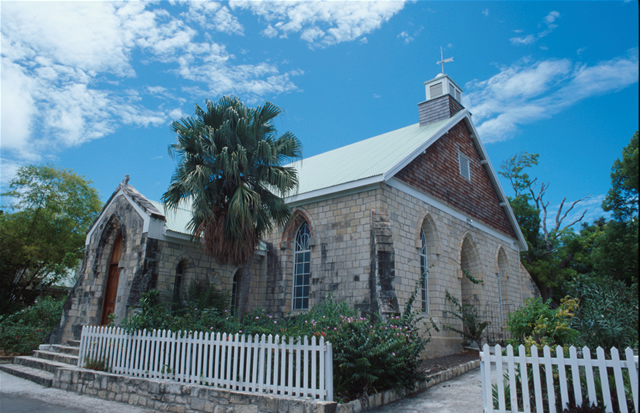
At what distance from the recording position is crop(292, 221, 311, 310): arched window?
47.5 ft

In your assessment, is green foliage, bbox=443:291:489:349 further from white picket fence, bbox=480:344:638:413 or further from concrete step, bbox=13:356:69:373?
concrete step, bbox=13:356:69:373

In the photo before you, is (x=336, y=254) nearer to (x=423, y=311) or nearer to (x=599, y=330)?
(x=423, y=311)

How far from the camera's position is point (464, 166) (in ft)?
58.5

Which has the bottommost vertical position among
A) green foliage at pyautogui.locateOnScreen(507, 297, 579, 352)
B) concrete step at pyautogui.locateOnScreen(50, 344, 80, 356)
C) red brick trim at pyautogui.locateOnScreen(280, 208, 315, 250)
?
concrete step at pyautogui.locateOnScreen(50, 344, 80, 356)

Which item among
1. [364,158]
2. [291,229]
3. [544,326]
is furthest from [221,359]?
[364,158]

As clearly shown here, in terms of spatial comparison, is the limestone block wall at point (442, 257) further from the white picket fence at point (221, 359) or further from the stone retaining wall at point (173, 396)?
the stone retaining wall at point (173, 396)

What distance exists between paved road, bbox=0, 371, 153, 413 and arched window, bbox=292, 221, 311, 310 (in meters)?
6.87

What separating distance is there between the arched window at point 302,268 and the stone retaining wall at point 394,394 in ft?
17.7

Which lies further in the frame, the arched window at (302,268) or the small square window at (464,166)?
the small square window at (464,166)

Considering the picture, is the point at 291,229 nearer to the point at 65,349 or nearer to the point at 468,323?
the point at 468,323

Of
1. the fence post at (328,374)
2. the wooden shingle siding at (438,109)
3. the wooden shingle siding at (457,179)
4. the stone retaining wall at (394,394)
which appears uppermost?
the wooden shingle siding at (438,109)

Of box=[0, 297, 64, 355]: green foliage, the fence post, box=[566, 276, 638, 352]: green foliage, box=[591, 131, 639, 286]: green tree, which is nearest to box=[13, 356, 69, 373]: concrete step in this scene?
box=[0, 297, 64, 355]: green foliage

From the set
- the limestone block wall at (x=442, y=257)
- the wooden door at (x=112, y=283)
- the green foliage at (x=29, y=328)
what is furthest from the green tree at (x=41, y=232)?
the limestone block wall at (x=442, y=257)

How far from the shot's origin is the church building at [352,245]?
12.5m
